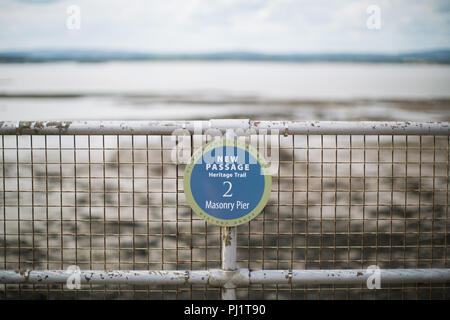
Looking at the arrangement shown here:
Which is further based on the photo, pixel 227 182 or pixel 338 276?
pixel 338 276

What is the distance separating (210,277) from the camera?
3.90m

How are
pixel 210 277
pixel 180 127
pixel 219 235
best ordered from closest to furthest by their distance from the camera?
pixel 180 127, pixel 210 277, pixel 219 235

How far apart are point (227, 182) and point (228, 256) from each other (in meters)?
0.58

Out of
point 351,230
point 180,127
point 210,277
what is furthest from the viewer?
point 351,230

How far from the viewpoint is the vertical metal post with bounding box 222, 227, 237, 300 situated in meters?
3.92

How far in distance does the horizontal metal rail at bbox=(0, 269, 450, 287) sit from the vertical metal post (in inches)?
1.3

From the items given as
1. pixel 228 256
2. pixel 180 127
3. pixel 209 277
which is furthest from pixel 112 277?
pixel 180 127

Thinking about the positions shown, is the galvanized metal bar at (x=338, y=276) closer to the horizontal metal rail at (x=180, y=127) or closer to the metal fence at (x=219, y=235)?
the metal fence at (x=219, y=235)

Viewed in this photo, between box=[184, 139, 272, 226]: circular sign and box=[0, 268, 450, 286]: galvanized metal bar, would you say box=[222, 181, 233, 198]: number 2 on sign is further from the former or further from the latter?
box=[0, 268, 450, 286]: galvanized metal bar

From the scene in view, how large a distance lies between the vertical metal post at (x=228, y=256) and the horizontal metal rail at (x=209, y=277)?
3 cm

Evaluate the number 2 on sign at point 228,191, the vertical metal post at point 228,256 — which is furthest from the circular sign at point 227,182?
the vertical metal post at point 228,256

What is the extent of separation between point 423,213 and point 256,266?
331 centimetres

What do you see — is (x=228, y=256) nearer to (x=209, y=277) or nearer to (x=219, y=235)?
(x=209, y=277)
